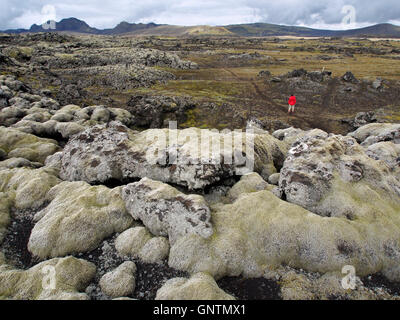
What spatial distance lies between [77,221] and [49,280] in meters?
4.29

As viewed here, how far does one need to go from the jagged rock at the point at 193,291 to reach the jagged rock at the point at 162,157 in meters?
7.80

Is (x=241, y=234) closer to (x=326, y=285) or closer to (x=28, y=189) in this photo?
(x=326, y=285)

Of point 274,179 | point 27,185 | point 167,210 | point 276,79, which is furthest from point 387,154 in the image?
point 276,79

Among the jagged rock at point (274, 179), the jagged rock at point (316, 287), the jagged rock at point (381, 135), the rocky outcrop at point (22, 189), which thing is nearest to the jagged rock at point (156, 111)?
the rocky outcrop at point (22, 189)

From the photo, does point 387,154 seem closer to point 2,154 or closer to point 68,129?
point 68,129

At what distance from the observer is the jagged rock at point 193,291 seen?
1191 centimetres

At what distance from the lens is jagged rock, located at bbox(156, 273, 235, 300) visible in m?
11.9

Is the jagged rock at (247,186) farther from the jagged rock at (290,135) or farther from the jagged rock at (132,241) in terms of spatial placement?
the jagged rock at (290,135)

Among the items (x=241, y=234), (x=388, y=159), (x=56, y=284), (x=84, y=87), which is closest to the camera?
(x=56, y=284)

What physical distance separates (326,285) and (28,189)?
21.8 m

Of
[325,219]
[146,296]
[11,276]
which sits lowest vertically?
[146,296]

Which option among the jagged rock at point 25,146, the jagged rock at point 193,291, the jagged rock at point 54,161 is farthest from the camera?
the jagged rock at point 25,146

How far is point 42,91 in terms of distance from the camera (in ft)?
205

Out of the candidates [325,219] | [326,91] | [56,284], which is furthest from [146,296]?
[326,91]
